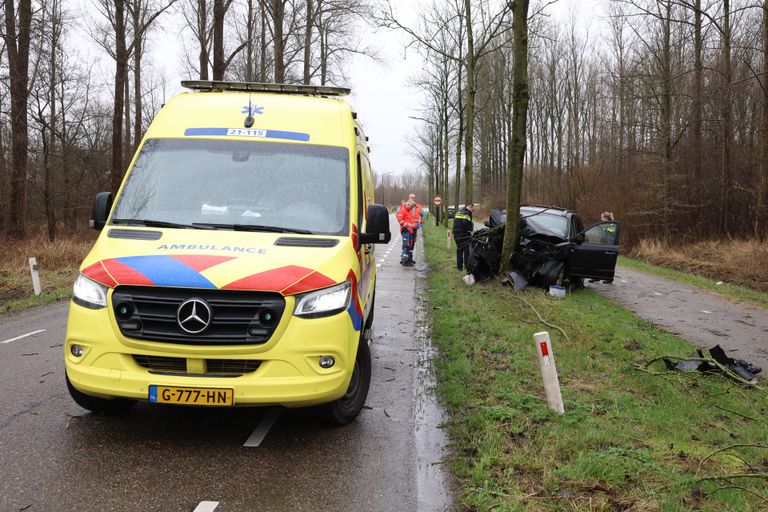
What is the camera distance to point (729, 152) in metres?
21.0

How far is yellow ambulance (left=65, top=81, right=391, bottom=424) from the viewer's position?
12.5ft

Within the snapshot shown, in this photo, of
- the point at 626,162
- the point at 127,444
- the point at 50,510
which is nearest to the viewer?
the point at 50,510

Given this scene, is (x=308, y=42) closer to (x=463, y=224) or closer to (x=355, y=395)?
(x=463, y=224)

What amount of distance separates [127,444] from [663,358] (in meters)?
5.35

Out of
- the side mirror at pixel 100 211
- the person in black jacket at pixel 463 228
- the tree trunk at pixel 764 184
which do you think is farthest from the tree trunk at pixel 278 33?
the side mirror at pixel 100 211

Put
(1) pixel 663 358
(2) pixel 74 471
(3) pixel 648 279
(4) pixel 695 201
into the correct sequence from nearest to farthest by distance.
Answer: (2) pixel 74 471 → (1) pixel 663 358 → (3) pixel 648 279 → (4) pixel 695 201

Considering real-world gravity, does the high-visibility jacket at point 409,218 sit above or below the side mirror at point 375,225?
above

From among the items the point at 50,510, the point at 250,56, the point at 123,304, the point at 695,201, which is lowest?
the point at 50,510

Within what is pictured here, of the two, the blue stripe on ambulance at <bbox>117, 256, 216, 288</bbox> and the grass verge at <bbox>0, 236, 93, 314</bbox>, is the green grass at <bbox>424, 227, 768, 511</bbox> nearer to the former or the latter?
the blue stripe on ambulance at <bbox>117, 256, 216, 288</bbox>

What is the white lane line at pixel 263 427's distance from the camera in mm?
4254

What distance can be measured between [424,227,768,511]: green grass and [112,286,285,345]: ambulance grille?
5.22ft

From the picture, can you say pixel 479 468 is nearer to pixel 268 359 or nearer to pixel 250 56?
pixel 268 359

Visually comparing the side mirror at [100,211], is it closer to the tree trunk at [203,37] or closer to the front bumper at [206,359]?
the front bumper at [206,359]

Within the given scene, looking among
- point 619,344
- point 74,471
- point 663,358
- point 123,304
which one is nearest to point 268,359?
point 123,304
